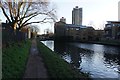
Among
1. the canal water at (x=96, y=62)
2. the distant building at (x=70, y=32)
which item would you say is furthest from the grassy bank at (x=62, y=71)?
the distant building at (x=70, y=32)

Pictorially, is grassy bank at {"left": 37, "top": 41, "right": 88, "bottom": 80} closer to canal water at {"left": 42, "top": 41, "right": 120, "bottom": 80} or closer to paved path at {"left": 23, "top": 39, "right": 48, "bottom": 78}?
paved path at {"left": 23, "top": 39, "right": 48, "bottom": 78}

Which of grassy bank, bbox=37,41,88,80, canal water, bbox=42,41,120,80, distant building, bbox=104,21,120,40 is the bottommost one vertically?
canal water, bbox=42,41,120,80

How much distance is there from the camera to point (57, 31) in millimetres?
140750

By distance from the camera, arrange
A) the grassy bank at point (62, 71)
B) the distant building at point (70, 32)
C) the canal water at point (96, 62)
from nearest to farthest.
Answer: the grassy bank at point (62, 71)
the canal water at point (96, 62)
the distant building at point (70, 32)

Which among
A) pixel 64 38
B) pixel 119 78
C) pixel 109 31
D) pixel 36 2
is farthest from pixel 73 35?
pixel 119 78

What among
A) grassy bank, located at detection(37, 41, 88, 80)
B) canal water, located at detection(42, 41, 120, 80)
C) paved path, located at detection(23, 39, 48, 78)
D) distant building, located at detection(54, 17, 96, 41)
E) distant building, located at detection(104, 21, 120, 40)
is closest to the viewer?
paved path, located at detection(23, 39, 48, 78)

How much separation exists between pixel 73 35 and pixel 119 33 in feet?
173

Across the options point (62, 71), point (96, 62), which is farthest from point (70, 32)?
point (62, 71)

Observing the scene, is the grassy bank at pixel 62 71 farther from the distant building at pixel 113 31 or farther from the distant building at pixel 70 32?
the distant building at pixel 70 32

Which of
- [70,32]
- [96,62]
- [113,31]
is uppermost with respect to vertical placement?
[113,31]

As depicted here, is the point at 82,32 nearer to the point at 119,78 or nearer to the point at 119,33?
the point at 119,33

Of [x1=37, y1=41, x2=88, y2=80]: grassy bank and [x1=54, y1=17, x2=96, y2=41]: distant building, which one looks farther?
[x1=54, y1=17, x2=96, y2=41]: distant building

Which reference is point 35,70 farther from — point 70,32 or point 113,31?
point 70,32

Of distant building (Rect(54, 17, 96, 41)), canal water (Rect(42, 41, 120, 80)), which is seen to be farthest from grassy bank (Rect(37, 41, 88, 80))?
distant building (Rect(54, 17, 96, 41))
